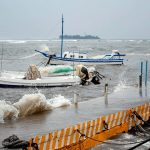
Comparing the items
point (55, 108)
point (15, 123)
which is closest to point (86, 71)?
point (55, 108)

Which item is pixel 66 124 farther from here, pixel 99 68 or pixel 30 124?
pixel 99 68

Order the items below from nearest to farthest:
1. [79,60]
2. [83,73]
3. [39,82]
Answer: [39,82], [83,73], [79,60]

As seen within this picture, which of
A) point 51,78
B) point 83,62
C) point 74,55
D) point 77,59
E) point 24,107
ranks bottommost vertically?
point 24,107

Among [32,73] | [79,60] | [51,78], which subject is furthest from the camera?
[79,60]

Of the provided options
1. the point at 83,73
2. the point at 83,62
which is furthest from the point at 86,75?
the point at 83,62

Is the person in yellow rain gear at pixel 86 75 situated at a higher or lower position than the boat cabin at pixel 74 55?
lower

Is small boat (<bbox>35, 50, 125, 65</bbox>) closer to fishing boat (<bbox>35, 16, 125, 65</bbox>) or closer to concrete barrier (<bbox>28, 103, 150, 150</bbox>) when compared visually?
fishing boat (<bbox>35, 16, 125, 65</bbox>)

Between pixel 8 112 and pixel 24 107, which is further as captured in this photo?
pixel 24 107

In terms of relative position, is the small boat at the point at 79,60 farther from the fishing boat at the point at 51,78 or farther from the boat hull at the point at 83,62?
the fishing boat at the point at 51,78

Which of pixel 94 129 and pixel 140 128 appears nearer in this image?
pixel 94 129

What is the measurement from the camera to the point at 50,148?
34.4ft

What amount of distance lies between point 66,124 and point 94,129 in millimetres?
4155

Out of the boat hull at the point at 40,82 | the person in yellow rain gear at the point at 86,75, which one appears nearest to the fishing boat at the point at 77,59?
the person in yellow rain gear at the point at 86,75

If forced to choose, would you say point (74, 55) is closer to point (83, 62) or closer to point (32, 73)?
point (83, 62)
